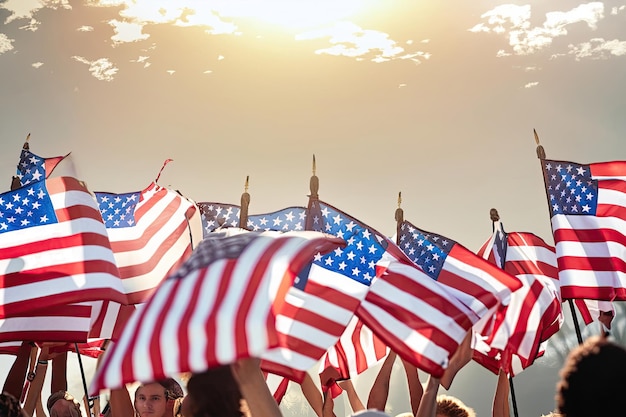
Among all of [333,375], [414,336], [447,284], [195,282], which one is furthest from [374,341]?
[195,282]

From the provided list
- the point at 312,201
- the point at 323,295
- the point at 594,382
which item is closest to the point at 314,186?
the point at 312,201

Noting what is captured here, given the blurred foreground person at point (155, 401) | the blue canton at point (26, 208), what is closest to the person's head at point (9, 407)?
the blurred foreground person at point (155, 401)

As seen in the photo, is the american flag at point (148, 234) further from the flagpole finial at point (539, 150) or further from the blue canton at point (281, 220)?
the flagpole finial at point (539, 150)

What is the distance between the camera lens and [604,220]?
9.68 meters

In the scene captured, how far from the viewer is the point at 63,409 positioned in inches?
271

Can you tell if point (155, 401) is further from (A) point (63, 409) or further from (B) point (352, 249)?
(B) point (352, 249)

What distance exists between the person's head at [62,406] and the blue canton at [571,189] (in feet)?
21.9

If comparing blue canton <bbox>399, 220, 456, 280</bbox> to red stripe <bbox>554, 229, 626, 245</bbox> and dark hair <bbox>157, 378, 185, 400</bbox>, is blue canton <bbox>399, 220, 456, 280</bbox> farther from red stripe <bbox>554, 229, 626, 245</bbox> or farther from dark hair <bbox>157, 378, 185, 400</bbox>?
dark hair <bbox>157, 378, 185, 400</bbox>

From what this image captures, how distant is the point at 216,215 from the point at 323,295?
9.83ft

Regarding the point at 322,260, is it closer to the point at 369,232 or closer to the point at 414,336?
the point at 369,232

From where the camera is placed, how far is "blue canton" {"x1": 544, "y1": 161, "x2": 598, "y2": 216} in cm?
975

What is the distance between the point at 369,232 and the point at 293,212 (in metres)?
1.18

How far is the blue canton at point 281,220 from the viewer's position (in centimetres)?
859

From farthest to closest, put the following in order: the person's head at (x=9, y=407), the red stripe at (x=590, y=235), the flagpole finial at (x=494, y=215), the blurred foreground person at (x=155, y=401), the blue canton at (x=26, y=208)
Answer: the flagpole finial at (x=494, y=215)
the red stripe at (x=590, y=235)
the blue canton at (x=26, y=208)
the blurred foreground person at (x=155, y=401)
the person's head at (x=9, y=407)
